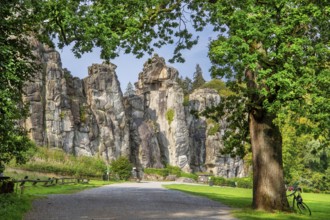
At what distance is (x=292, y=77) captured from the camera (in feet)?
45.4

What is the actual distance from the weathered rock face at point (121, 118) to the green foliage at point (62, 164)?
5.06 meters

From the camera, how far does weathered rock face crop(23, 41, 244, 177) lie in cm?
7425

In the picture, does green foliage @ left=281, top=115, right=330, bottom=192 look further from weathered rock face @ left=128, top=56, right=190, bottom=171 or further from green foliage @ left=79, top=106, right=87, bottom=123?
green foliage @ left=79, top=106, right=87, bottom=123

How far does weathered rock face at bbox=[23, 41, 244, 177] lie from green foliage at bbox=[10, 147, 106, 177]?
5061 millimetres

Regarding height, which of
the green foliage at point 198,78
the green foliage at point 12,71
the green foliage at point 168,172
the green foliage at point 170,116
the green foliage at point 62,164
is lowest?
the green foliage at point 168,172

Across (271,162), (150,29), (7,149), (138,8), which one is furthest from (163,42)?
(7,149)

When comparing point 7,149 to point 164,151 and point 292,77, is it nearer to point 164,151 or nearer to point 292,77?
point 292,77

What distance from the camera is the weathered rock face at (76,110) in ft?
236

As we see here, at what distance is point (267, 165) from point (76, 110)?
66.8 metres

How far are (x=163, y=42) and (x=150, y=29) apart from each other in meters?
1.66

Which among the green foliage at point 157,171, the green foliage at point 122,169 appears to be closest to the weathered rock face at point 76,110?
the green foliage at point 157,171

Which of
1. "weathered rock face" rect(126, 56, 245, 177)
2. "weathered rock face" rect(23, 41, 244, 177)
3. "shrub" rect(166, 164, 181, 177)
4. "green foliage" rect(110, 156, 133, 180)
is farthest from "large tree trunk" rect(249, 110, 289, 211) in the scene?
"weathered rock face" rect(126, 56, 245, 177)

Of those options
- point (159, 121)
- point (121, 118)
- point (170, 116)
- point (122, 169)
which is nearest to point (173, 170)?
point (170, 116)

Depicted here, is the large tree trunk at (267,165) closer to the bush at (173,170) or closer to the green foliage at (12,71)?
the green foliage at (12,71)
